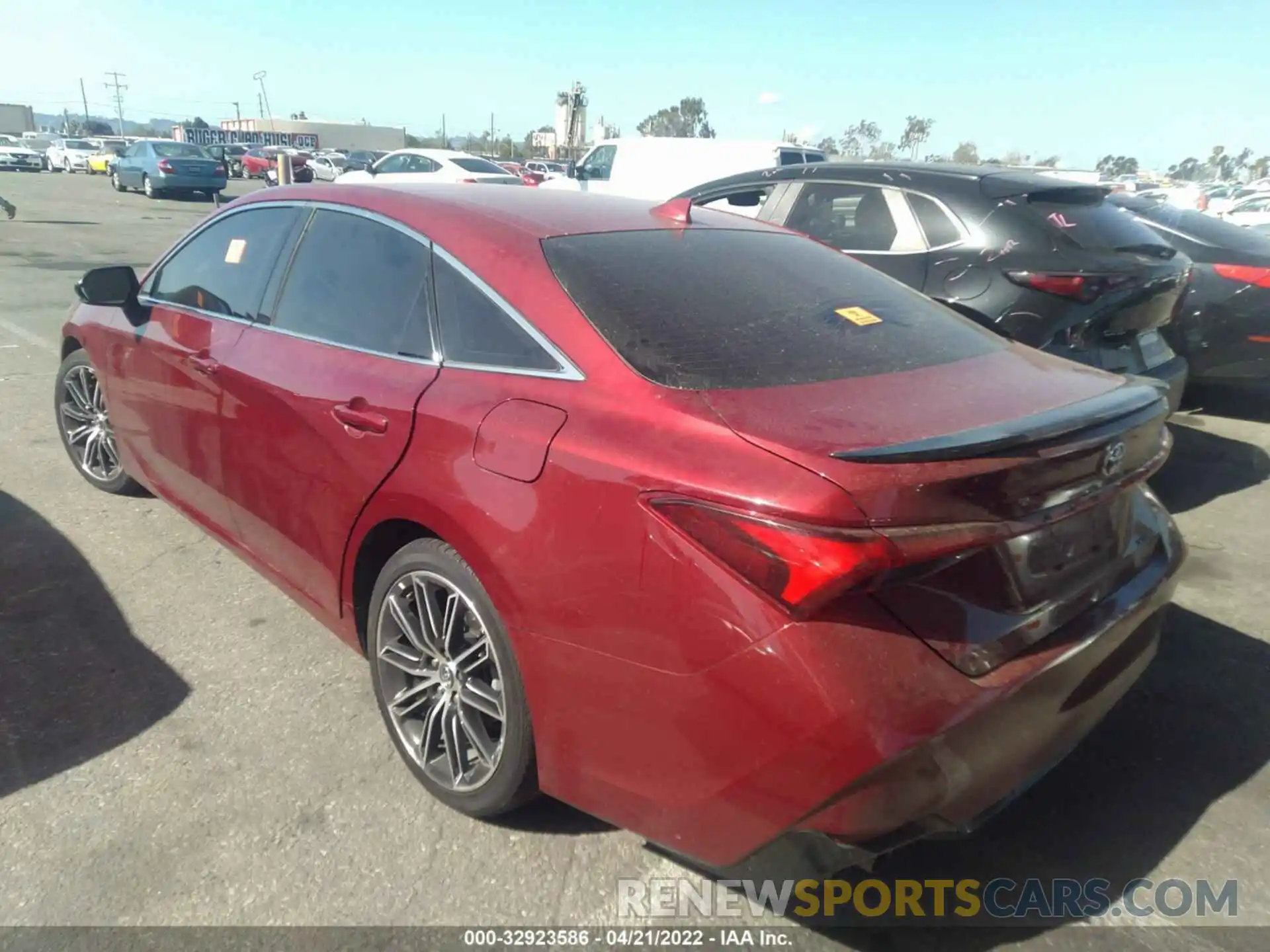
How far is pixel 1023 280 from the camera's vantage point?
4469 mm

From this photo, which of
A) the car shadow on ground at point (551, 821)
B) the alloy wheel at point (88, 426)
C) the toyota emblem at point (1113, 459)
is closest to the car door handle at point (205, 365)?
the alloy wheel at point (88, 426)

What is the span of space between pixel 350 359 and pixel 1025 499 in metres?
1.91

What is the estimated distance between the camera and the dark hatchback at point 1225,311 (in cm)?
632

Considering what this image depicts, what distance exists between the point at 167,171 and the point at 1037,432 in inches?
1175

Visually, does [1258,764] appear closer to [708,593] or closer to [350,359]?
[708,593]

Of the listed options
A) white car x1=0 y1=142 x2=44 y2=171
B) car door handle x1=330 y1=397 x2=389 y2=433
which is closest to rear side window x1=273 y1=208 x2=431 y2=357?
car door handle x1=330 y1=397 x2=389 y2=433

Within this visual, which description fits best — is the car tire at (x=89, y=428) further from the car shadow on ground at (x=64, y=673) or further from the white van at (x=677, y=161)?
the white van at (x=677, y=161)

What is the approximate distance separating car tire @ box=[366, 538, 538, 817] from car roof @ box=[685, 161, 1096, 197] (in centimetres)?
371

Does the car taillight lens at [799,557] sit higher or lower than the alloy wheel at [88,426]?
higher

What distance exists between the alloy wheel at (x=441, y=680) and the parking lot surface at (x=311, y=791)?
0.15 meters

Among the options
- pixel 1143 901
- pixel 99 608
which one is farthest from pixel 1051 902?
pixel 99 608

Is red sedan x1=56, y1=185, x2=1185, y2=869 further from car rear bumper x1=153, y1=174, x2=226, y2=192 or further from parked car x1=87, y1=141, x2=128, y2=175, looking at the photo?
parked car x1=87, y1=141, x2=128, y2=175

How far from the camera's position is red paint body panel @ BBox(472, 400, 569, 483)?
7.06 feet

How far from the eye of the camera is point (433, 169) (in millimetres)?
19156
